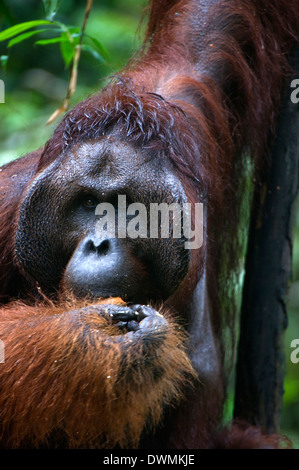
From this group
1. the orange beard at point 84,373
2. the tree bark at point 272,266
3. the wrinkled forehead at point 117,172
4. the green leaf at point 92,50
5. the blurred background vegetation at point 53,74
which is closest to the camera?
the orange beard at point 84,373

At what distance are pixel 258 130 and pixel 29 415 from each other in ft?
6.88

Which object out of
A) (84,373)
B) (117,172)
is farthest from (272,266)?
(84,373)

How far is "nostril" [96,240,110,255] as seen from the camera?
248 cm

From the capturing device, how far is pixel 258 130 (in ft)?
12.0

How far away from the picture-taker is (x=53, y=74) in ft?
21.8

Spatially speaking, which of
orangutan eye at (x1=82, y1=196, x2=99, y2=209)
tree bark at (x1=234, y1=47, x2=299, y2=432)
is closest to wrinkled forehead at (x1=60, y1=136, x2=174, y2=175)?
orangutan eye at (x1=82, y1=196, x2=99, y2=209)

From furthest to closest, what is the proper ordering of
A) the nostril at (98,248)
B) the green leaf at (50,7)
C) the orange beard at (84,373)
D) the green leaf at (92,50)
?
the green leaf at (92,50), the green leaf at (50,7), the nostril at (98,248), the orange beard at (84,373)

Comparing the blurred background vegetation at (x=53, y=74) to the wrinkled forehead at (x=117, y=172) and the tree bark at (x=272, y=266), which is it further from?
the wrinkled forehead at (x=117, y=172)

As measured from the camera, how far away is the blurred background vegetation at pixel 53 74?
5.71 metres

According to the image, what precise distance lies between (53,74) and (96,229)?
4520 mm

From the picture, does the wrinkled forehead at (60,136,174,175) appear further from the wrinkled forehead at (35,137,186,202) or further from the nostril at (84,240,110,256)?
the nostril at (84,240,110,256)

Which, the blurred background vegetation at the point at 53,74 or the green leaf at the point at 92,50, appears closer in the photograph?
the green leaf at the point at 92,50

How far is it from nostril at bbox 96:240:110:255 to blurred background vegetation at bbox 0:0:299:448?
300 cm

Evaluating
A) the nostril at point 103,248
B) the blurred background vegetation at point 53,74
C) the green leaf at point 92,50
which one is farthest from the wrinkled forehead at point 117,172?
the blurred background vegetation at point 53,74
